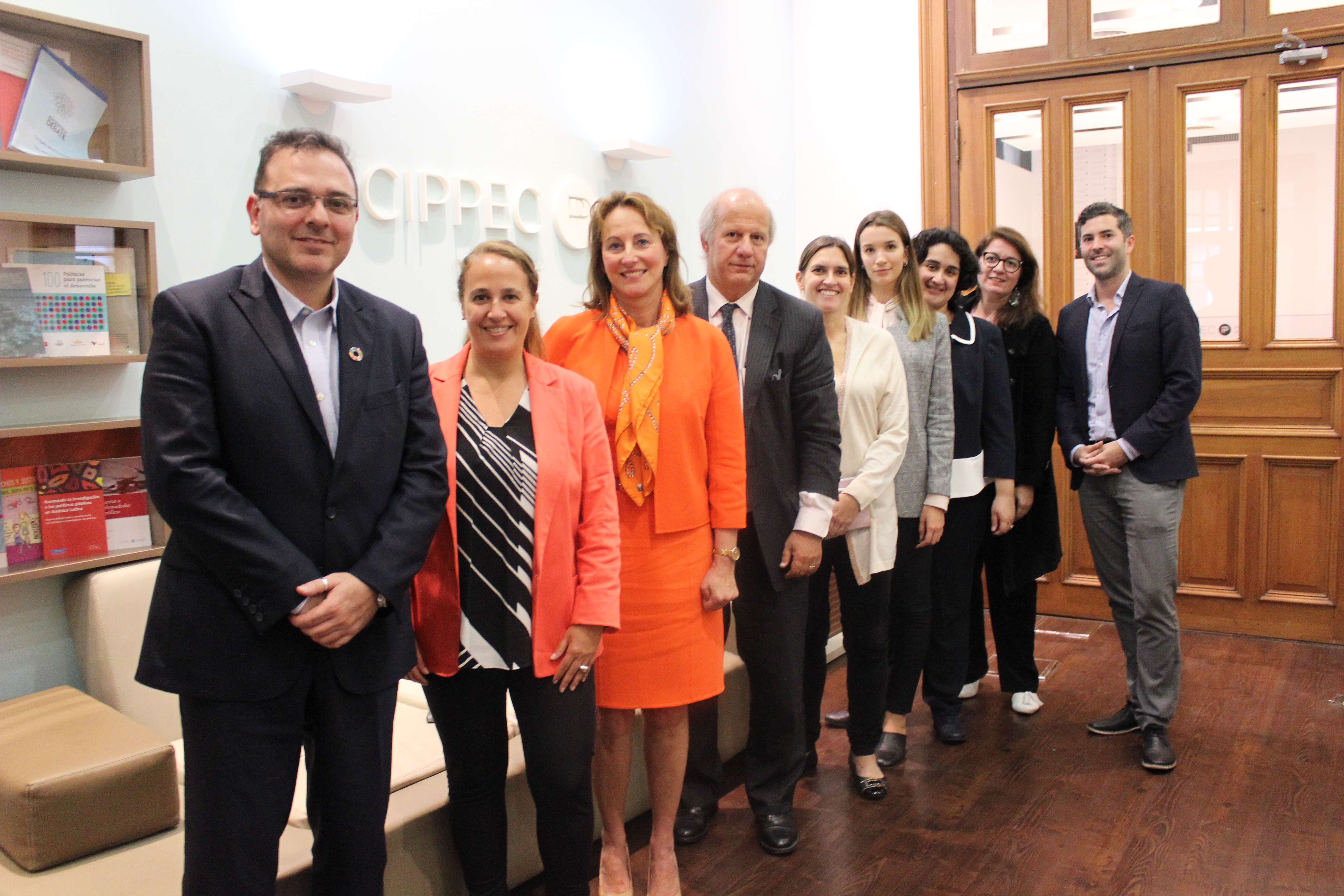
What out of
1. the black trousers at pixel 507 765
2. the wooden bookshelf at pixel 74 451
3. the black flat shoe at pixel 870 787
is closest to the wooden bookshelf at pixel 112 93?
the wooden bookshelf at pixel 74 451

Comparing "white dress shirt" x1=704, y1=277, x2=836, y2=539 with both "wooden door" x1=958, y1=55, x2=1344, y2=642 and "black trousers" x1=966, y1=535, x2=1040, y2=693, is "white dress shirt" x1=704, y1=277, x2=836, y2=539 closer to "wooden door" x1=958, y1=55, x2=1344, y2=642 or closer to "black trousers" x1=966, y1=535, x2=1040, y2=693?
"black trousers" x1=966, y1=535, x2=1040, y2=693

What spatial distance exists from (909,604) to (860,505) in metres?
0.45

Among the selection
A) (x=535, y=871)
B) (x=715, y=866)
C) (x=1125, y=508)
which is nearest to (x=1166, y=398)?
(x=1125, y=508)

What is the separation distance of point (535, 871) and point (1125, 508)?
2.01 metres

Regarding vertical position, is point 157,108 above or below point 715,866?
above

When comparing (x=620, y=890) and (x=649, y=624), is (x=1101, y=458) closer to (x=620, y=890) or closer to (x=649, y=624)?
(x=649, y=624)

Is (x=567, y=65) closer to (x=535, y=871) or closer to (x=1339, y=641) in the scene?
(x=535, y=871)

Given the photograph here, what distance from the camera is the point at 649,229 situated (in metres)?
2.14

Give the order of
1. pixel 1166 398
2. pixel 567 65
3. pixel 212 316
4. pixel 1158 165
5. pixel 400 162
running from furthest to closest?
pixel 1158 165, pixel 567 65, pixel 400 162, pixel 1166 398, pixel 212 316

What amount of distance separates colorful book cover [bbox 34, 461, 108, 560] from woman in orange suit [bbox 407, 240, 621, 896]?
1.04 metres

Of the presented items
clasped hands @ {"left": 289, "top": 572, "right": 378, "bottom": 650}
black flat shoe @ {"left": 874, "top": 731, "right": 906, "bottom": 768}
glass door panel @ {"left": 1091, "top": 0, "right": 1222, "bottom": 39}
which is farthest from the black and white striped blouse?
glass door panel @ {"left": 1091, "top": 0, "right": 1222, "bottom": 39}

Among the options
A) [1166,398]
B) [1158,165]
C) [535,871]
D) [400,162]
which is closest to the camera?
[535,871]

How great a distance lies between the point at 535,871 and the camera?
236cm

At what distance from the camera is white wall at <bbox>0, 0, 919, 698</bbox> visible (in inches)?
98.6
